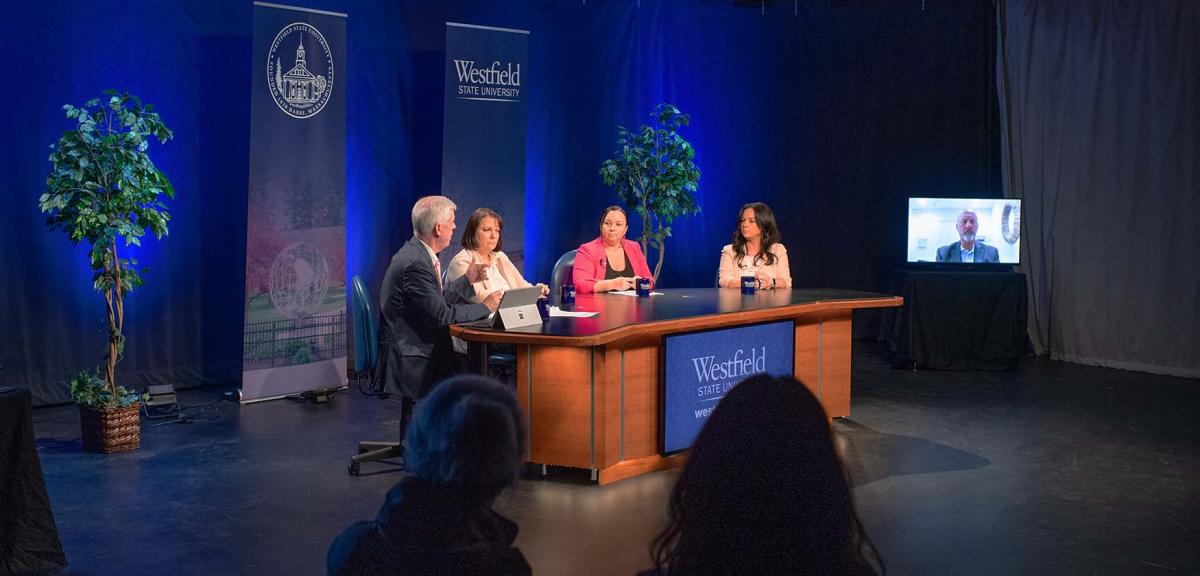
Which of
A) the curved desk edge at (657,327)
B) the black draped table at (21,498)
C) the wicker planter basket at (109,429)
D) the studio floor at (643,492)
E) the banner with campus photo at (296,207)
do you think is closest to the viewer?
the black draped table at (21,498)

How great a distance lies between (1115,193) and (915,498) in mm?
4556

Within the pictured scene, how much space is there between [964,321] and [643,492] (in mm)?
4075

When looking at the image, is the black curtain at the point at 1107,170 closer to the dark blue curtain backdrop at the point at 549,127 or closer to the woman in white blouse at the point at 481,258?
the dark blue curtain backdrop at the point at 549,127

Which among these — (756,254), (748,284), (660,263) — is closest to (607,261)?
(748,284)

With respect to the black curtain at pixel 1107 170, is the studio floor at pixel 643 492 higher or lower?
lower

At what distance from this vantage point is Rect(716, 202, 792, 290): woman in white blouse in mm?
6266

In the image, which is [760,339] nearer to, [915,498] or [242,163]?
[915,498]

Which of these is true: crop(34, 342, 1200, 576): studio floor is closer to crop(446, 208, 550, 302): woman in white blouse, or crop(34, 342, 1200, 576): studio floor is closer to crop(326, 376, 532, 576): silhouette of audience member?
crop(446, 208, 550, 302): woman in white blouse

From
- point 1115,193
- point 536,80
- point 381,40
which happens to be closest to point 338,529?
point 381,40

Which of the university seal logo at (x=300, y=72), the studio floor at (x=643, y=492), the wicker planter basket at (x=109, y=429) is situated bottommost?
the studio floor at (x=643, y=492)

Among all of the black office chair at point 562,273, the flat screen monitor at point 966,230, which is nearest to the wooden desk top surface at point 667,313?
the black office chair at point 562,273

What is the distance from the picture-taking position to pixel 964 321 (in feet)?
25.5

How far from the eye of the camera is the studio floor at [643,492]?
3754mm

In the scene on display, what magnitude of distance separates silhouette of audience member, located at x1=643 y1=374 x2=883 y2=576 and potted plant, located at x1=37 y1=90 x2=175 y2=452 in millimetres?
4411
